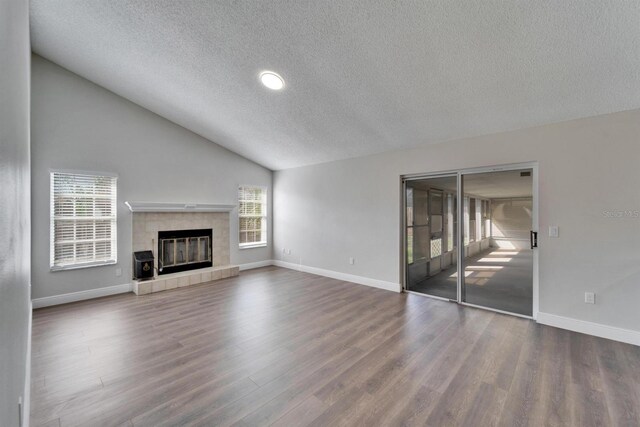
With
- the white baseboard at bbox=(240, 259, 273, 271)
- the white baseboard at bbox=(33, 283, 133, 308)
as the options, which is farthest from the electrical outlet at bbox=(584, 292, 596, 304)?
the white baseboard at bbox=(33, 283, 133, 308)

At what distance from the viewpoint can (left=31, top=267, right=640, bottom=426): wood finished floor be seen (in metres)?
1.91

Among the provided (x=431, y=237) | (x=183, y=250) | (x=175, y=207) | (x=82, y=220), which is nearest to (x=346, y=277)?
(x=431, y=237)

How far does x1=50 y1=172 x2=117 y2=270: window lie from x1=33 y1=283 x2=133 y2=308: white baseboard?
0.42m

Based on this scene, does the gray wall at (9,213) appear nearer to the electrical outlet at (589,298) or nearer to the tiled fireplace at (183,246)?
the tiled fireplace at (183,246)

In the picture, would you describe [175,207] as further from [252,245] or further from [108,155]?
[252,245]

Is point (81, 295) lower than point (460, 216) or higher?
lower

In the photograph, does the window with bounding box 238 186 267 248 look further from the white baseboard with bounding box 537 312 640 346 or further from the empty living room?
the white baseboard with bounding box 537 312 640 346

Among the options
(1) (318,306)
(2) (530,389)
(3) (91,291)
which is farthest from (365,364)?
(3) (91,291)

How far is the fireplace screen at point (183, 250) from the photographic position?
17.0ft

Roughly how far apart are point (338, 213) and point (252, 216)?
232cm

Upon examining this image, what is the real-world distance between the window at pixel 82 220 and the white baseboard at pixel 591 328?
21.0ft

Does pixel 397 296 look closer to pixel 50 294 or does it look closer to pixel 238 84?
pixel 238 84

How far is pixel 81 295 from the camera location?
14.0 feet

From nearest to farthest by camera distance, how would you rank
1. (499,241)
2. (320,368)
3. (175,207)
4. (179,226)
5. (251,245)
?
(320,368), (499,241), (175,207), (179,226), (251,245)
